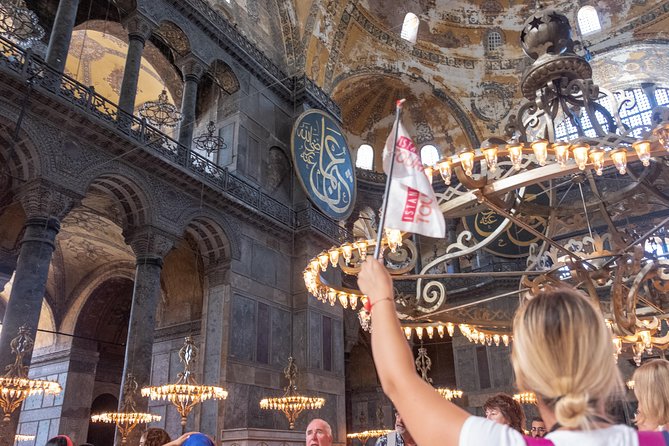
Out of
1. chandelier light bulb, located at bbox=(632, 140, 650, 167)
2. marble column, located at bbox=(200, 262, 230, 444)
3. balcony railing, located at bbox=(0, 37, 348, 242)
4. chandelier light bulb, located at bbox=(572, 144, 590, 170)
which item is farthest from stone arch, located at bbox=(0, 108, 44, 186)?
chandelier light bulb, located at bbox=(632, 140, 650, 167)

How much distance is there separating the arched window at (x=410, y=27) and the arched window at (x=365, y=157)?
3.72m

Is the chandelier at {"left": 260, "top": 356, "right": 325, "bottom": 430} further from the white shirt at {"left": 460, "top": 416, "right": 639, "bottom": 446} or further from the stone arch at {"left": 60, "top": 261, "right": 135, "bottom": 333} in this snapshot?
the white shirt at {"left": 460, "top": 416, "right": 639, "bottom": 446}

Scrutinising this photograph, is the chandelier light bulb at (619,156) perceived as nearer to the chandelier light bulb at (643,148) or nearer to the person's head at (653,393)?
the chandelier light bulb at (643,148)

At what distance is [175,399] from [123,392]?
81 cm

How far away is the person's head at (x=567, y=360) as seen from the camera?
857 millimetres

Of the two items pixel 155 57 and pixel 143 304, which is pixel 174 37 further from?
pixel 143 304

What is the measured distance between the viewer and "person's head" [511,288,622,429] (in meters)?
0.86

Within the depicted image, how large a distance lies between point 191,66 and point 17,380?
7143mm

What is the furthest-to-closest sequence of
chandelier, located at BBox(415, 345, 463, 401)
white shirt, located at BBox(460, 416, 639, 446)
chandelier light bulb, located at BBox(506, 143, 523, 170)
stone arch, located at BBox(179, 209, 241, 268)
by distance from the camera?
stone arch, located at BBox(179, 209, 241, 268), chandelier, located at BBox(415, 345, 463, 401), chandelier light bulb, located at BBox(506, 143, 523, 170), white shirt, located at BBox(460, 416, 639, 446)

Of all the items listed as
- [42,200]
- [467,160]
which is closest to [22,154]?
[42,200]

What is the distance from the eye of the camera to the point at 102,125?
836 cm

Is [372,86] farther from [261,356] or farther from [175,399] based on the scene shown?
[175,399]

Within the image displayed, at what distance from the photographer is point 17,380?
6.25 meters

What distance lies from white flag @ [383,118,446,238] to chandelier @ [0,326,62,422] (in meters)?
6.26
